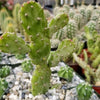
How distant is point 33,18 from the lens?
3.07ft

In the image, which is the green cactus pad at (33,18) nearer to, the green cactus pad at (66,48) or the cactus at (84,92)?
the green cactus pad at (66,48)

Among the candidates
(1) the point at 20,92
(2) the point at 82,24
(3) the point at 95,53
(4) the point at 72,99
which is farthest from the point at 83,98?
(2) the point at 82,24

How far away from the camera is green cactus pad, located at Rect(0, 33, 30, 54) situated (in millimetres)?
946

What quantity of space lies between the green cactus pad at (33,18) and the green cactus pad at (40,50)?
0.05 m

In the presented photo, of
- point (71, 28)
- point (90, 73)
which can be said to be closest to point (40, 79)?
point (90, 73)

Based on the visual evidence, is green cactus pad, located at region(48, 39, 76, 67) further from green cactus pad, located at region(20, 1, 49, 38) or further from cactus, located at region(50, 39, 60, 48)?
cactus, located at region(50, 39, 60, 48)

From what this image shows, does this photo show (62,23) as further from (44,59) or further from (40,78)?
(40,78)

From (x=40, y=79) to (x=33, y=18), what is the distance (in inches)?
16.5

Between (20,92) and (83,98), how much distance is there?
47cm

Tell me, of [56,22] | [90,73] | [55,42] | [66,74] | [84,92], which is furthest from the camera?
[55,42]

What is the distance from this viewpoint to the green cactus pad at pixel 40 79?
1.13 meters

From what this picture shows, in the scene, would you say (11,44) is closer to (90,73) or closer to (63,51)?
(63,51)

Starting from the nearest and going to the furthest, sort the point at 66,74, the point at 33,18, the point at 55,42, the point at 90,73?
the point at 33,18, the point at 66,74, the point at 90,73, the point at 55,42

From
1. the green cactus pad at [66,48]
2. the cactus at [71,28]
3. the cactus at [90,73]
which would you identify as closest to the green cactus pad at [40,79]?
the green cactus pad at [66,48]
